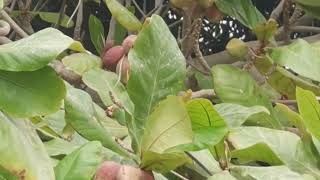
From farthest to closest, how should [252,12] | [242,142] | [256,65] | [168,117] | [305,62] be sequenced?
[252,12] < [256,65] < [305,62] < [242,142] < [168,117]

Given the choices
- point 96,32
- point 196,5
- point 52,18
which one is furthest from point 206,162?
point 52,18

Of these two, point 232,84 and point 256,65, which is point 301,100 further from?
point 256,65

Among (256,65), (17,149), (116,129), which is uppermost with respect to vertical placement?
(17,149)

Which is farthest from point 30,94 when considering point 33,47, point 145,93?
point 145,93

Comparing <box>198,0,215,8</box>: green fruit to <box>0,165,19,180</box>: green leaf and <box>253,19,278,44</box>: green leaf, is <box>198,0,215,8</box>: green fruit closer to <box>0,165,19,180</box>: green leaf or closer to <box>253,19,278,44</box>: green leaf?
<box>253,19,278,44</box>: green leaf

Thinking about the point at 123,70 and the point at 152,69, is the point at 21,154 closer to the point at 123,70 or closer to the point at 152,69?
the point at 152,69

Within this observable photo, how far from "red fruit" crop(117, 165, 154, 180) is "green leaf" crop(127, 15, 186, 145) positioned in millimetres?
65

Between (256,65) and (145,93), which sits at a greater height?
(145,93)

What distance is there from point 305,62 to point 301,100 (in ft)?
0.77

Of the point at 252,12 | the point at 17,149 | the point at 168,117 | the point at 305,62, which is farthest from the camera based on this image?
the point at 252,12

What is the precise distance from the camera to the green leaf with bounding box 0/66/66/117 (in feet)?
2.11

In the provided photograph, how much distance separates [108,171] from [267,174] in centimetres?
15

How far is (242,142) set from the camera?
81cm

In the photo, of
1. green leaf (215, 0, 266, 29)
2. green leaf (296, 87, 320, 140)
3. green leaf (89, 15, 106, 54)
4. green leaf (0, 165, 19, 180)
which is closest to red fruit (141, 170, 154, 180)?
green leaf (0, 165, 19, 180)
